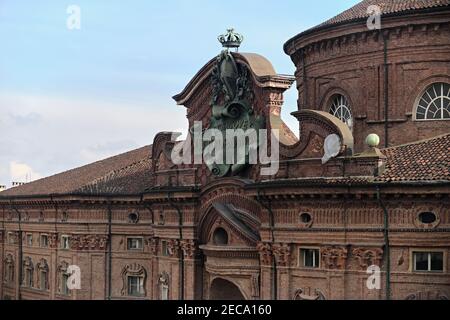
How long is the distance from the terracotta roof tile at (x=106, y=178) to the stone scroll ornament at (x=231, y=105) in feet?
29.3

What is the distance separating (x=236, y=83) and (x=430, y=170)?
887 cm

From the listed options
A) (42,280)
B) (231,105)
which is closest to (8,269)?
(42,280)

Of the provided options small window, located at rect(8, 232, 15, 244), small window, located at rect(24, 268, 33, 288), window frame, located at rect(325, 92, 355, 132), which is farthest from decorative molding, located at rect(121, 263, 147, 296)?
window frame, located at rect(325, 92, 355, 132)

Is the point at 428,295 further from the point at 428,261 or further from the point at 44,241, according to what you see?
the point at 44,241

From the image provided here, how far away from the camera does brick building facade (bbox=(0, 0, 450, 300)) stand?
27531 millimetres

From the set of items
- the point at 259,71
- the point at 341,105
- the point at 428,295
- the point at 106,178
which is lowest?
the point at 428,295

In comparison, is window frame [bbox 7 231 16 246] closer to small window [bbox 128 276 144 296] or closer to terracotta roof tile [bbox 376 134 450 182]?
small window [bbox 128 276 144 296]

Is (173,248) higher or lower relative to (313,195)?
lower

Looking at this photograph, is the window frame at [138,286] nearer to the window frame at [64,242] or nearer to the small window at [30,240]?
the window frame at [64,242]

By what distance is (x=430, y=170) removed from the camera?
88.4ft

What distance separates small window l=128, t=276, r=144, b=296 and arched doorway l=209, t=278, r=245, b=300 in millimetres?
8065

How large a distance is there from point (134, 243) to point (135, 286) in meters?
1.95

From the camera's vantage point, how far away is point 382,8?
33.9m
